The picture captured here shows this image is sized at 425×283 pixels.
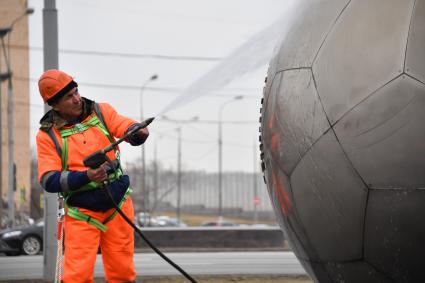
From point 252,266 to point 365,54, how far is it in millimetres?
9486

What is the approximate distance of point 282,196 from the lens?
4613mm

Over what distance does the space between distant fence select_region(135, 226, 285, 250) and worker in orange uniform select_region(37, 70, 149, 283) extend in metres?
18.2

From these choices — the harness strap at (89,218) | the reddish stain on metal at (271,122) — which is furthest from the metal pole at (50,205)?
the reddish stain on metal at (271,122)

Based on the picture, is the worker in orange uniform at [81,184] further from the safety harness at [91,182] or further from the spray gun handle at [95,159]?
the spray gun handle at [95,159]

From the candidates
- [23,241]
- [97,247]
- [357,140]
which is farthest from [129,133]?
[23,241]

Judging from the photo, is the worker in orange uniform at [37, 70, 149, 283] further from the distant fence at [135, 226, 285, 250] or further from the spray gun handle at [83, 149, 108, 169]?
the distant fence at [135, 226, 285, 250]

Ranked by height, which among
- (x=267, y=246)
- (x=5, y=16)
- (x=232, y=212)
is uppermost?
(x=5, y=16)

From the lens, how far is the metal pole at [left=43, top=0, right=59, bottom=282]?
11.0 m

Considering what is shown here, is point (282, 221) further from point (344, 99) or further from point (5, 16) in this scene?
point (5, 16)

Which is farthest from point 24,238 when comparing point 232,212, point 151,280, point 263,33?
point 232,212

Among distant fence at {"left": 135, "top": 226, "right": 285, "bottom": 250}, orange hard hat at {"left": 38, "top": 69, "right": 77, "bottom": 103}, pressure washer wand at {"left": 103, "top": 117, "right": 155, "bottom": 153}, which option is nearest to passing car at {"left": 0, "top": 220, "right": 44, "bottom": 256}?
distant fence at {"left": 135, "top": 226, "right": 285, "bottom": 250}

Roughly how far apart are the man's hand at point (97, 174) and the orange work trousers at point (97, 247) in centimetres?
28

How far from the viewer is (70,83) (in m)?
5.16

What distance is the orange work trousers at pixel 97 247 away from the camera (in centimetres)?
498
